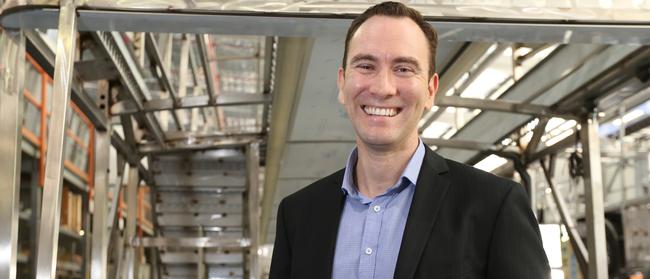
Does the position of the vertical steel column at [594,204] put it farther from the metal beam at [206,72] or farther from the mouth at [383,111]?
the mouth at [383,111]

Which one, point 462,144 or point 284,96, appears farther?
point 462,144

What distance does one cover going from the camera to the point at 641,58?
4359 mm

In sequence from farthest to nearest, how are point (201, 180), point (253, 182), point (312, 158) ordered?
point (201, 180)
point (253, 182)
point (312, 158)

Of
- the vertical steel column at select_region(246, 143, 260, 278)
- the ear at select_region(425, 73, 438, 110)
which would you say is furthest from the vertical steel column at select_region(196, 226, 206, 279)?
the ear at select_region(425, 73, 438, 110)

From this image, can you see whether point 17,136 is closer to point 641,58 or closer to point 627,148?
point 641,58

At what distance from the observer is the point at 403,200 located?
4.49 feet

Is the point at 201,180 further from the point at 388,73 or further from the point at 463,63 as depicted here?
the point at 388,73

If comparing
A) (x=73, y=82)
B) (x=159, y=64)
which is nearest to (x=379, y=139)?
(x=73, y=82)

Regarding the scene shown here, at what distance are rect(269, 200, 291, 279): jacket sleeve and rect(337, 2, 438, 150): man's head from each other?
0.32 meters

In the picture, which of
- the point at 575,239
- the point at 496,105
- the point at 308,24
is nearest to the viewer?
the point at 308,24

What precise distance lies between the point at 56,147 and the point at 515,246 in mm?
1897

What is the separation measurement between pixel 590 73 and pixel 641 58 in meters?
0.41

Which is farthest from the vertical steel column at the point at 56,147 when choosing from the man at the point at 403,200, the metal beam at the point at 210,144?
the metal beam at the point at 210,144

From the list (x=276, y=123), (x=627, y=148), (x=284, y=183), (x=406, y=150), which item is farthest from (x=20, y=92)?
(x=627, y=148)
